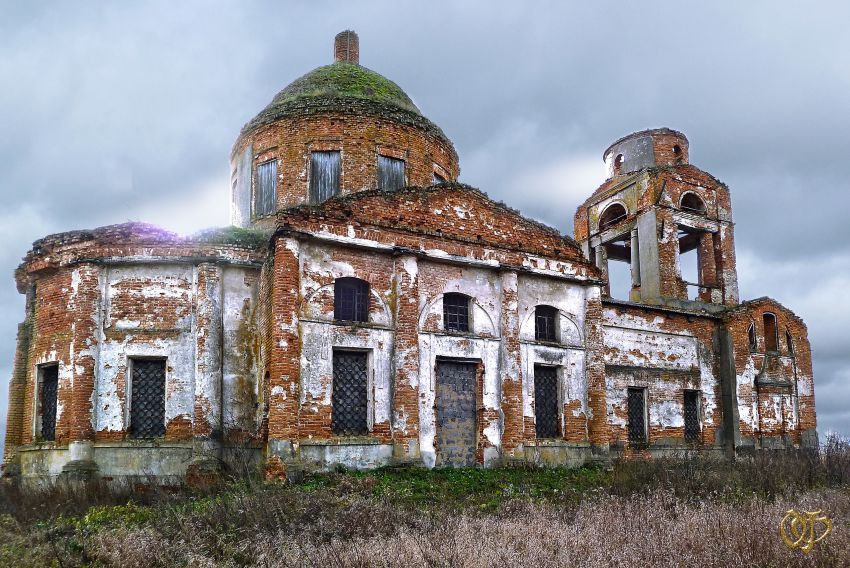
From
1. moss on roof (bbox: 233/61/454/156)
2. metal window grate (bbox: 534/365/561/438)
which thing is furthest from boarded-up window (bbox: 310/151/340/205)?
metal window grate (bbox: 534/365/561/438)

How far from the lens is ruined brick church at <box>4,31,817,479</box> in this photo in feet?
49.1

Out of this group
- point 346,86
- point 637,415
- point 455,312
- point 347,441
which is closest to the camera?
point 347,441

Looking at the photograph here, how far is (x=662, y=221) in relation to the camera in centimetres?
2384

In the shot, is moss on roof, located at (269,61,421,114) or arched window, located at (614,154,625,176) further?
arched window, located at (614,154,625,176)

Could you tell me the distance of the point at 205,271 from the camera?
16.0 m

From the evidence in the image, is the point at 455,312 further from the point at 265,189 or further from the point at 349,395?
the point at 265,189

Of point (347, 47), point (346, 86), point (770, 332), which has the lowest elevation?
point (770, 332)

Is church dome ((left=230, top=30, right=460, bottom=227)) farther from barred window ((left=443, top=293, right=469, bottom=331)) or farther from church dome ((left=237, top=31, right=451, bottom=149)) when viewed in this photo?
barred window ((left=443, top=293, right=469, bottom=331))

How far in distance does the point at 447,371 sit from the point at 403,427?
1.87m

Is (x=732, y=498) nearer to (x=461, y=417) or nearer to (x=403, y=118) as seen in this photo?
(x=461, y=417)

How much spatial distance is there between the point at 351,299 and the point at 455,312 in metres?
2.65

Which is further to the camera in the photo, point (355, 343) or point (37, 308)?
point (37, 308)

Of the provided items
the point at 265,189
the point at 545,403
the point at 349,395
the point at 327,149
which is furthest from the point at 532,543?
the point at 265,189

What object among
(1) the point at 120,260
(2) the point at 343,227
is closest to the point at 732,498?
(2) the point at 343,227
